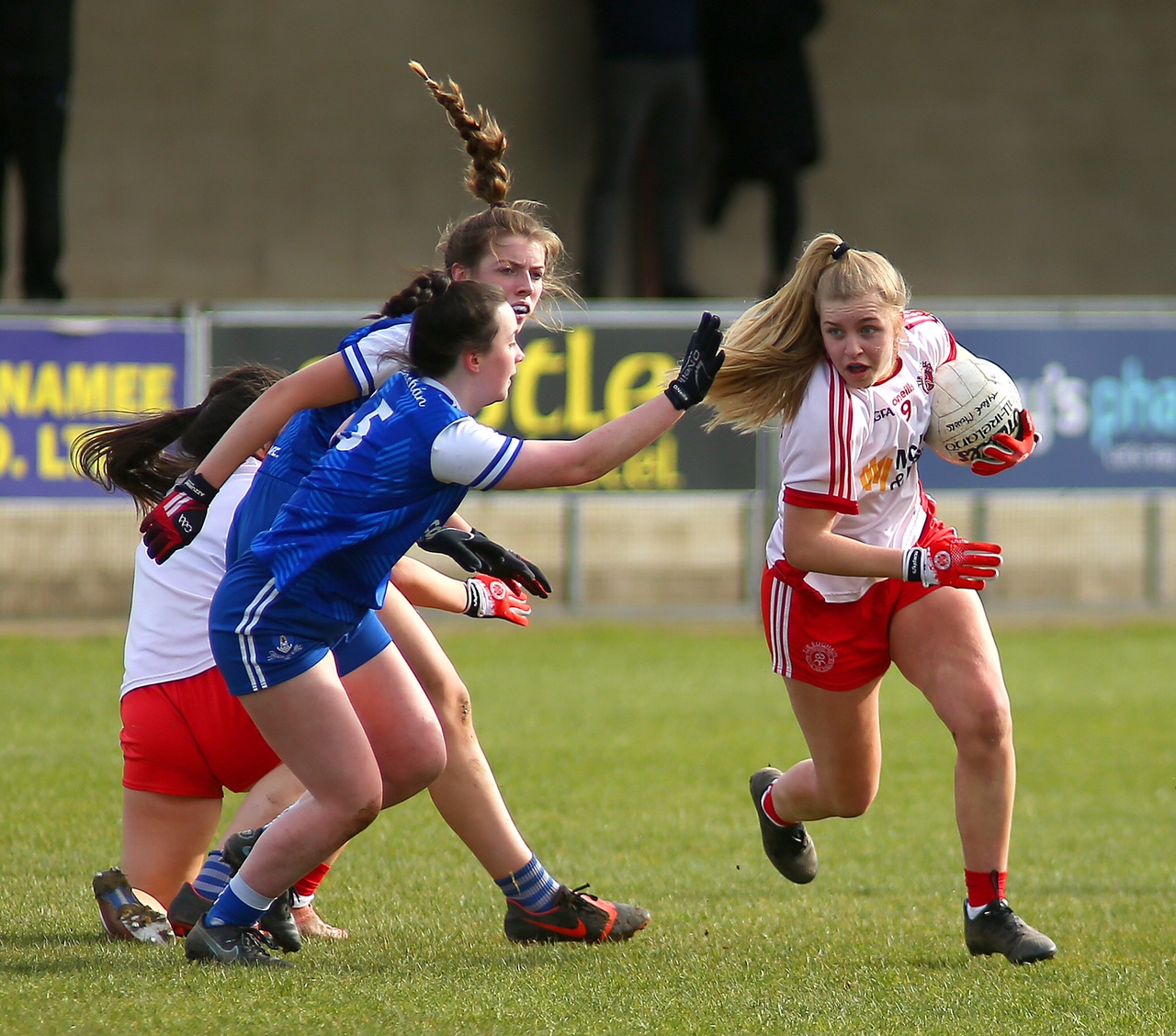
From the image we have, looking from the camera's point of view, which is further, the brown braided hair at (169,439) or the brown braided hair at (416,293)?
the brown braided hair at (169,439)

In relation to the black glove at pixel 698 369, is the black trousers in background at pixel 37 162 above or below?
above

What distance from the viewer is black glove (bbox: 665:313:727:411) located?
3682mm

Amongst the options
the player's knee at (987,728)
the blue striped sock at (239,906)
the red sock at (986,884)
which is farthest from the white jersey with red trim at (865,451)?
the blue striped sock at (239,906)

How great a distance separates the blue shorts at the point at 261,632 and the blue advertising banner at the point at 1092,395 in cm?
730

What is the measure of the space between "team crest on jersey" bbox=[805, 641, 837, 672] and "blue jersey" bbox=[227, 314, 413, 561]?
1.32 meters

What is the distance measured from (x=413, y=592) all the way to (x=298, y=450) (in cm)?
66

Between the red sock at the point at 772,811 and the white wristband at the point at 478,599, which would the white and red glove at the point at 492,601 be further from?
the red sock at the point at 772,811

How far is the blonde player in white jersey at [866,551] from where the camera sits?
13.7ft

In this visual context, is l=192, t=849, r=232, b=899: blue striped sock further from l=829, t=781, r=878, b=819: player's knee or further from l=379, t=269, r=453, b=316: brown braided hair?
l=829, t=781, r=878, b=819: player's knee

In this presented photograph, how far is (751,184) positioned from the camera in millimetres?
14805

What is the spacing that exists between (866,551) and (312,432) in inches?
55.2

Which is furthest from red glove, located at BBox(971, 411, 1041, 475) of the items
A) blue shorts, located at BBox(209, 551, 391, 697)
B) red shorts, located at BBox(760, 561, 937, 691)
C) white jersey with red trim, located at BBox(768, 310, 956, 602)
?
blue shorts, located at BBox(209, 551, 391, 697)

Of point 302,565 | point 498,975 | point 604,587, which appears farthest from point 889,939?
point 604,587

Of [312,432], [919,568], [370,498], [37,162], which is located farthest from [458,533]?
[37,162]
